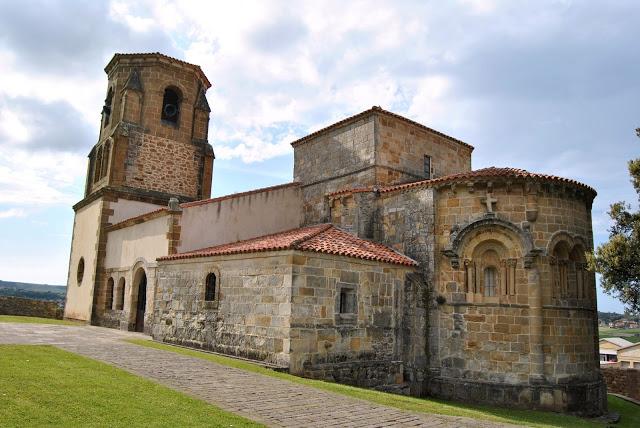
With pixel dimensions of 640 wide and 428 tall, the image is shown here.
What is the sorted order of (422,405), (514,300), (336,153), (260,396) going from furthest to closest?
(336,153) < (514,300) < (422,405) < (260,396)

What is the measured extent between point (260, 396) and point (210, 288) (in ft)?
22.2

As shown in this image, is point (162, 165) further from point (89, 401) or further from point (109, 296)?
point (89, 401)

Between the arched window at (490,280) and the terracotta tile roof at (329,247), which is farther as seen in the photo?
the arched window at (490,280)

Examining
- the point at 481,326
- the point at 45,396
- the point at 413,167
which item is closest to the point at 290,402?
the point at 45,396

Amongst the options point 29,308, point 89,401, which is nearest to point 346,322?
point 89,401

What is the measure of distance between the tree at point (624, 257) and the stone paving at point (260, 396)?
5670mm

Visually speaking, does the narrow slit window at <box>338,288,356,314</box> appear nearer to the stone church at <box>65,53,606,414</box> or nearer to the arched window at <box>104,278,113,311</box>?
the stone church at <box>65,53,606,414</box>

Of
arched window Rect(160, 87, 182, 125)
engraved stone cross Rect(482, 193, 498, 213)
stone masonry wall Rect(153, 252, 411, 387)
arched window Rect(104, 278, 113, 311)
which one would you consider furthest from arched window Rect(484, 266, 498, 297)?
arched window Rect(160, 87, 182, 125)

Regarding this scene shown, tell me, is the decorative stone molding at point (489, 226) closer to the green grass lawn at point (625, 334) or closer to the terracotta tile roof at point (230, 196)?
the terracotta tile roof at point (230, 196)

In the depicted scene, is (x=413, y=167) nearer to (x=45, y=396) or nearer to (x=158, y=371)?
(x=158, y=371)

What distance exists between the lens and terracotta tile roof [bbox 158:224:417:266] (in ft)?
41.0

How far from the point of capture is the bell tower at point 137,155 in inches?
875

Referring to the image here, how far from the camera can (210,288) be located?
14.6 meters

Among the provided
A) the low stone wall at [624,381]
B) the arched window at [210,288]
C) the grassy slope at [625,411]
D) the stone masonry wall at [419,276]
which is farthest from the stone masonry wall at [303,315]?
the low stone wall at [624,381]
